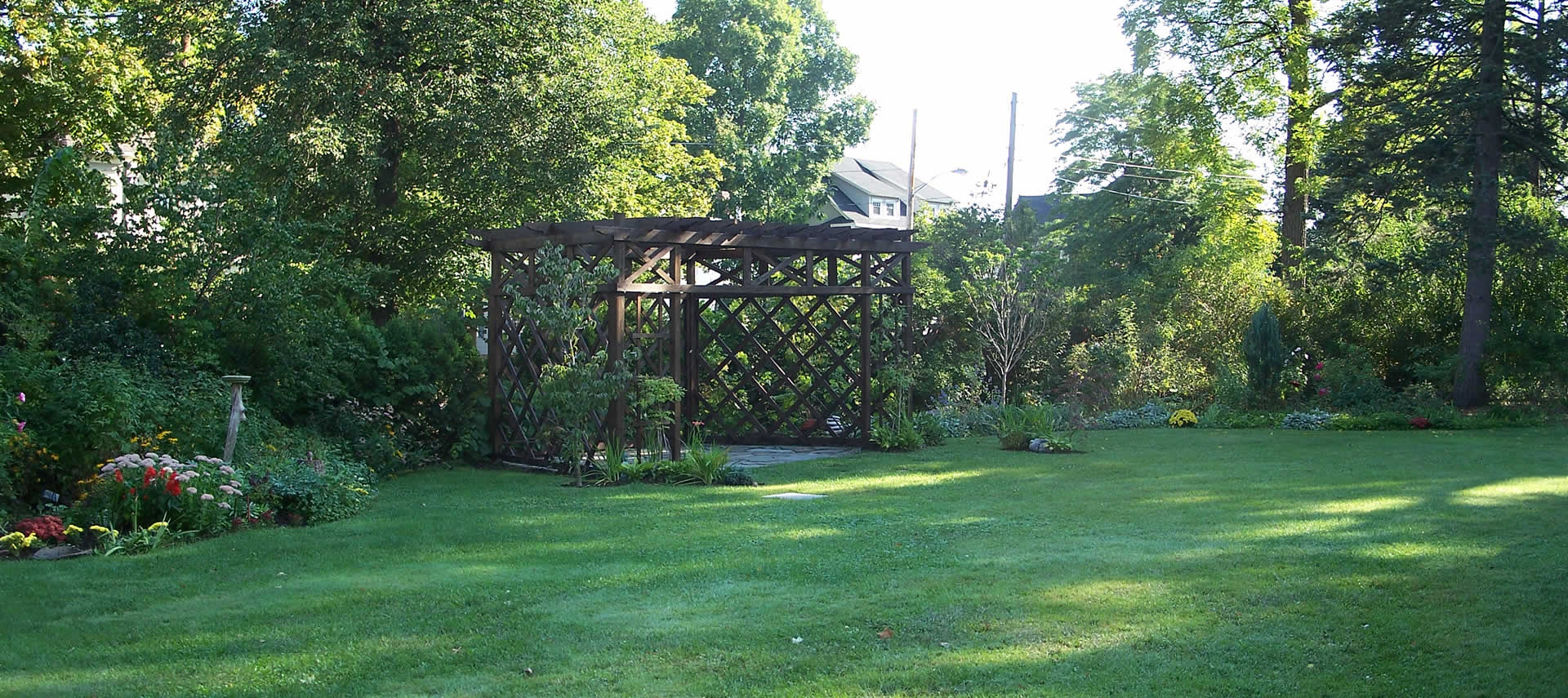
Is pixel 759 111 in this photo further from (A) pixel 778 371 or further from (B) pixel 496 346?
(B) pixel 496 346

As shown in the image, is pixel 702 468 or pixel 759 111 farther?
pixel 759 111

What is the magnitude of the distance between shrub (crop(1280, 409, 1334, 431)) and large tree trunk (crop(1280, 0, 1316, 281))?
25.2 ft

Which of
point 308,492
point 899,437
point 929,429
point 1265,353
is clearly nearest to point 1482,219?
point 1265,353

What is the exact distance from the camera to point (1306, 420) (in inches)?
602

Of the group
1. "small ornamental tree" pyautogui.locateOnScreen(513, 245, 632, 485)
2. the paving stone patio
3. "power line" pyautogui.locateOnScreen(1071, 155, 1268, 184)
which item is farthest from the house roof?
"small ornamental tree" pyautogui.locateOnScreen(513, 245, 632, 485)

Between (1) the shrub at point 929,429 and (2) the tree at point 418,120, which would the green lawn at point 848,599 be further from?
(2) the tree at point 418,120

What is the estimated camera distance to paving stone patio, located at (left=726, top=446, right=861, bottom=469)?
Answer: 12.3m

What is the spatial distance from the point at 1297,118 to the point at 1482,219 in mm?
7811

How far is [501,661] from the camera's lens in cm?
467

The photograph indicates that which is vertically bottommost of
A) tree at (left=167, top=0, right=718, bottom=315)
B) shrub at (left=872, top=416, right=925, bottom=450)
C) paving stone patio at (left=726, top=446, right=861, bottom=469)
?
paving stone patio at (left=726, top=446, right=861, bottom=469)

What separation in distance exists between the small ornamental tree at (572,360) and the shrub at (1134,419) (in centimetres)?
796

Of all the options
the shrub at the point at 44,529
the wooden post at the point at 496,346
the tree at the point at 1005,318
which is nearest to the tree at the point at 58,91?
the wooden post at the point at 496,346

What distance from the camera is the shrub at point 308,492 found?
8258 millimetres

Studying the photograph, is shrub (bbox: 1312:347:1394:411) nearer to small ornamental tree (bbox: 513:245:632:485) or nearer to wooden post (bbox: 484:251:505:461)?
small ornamental tree (bbox: 513:245:632:485)
